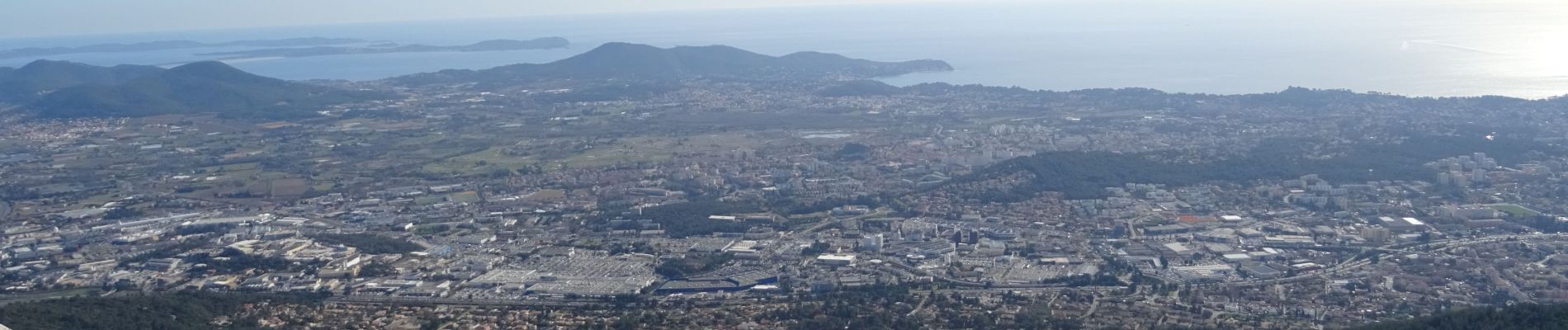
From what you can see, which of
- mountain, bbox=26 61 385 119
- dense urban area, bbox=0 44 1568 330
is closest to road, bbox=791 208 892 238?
dense urban area, bbox=0 44 1568 330

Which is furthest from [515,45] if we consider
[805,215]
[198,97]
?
[805,215]

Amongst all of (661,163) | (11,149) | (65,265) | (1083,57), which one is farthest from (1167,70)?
(65,265)

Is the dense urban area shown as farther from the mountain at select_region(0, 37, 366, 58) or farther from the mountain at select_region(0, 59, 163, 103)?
the mountain at select_region(0, 37, 366, 58)

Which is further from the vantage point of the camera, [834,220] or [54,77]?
[54,77]

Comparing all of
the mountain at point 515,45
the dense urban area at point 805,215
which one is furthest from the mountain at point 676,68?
the mountain at point 515,45

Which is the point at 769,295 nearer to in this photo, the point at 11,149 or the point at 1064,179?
the point at 1064,179

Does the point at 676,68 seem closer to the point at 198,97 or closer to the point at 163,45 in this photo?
the point at 198,97
